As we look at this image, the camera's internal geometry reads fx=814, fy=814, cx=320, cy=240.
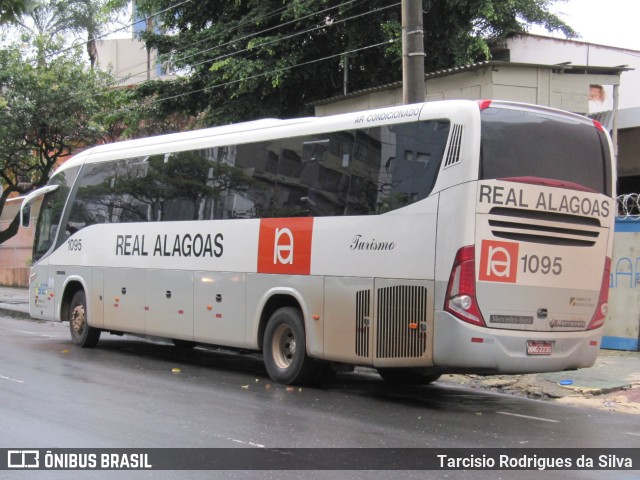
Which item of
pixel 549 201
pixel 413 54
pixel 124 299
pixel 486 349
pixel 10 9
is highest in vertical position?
pixel 413 54

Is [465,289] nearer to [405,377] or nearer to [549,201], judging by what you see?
[549,201]

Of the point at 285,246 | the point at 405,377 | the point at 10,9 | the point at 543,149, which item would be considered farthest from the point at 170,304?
the point at 543,149

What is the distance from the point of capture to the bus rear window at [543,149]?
9.52 metres

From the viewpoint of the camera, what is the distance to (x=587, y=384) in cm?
1202

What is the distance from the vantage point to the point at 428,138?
9891 mm

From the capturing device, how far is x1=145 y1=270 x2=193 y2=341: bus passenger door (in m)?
13.5

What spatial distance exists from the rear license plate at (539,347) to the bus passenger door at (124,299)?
740 centimetres

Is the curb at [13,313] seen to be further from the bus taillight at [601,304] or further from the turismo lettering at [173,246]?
the bus taillight at [601,304]

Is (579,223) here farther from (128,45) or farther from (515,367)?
(128,45)

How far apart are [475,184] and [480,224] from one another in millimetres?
464

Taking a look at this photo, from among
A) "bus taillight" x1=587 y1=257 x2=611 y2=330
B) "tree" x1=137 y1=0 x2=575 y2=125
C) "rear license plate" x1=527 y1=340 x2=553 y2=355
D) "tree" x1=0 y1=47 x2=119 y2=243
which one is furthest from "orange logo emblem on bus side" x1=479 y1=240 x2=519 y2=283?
"tree" x1=0 y1=47 x2=119 y2=243

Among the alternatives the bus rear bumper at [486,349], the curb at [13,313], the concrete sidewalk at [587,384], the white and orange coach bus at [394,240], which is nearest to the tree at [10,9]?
the white and orange coach bus at [394,240]

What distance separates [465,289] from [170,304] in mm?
6171

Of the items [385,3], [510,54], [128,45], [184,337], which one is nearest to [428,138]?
[184,337]
